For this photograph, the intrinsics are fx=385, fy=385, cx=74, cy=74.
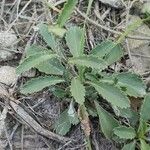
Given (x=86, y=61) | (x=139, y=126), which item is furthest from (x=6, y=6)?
(x=139, y=126)

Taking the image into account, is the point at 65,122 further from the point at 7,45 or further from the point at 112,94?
the point at 7,45

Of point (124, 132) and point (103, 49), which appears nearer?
point (124, 132)

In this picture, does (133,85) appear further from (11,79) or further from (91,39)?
(11,79)

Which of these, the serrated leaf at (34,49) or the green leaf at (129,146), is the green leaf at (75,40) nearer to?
the serrated leaf at (34,49)

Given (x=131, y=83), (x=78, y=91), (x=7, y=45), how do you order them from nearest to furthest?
(x=78, y=91)
(x=131, y=83)
(x=7, y=45)

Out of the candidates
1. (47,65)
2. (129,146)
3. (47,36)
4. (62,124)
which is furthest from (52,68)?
(129,146)

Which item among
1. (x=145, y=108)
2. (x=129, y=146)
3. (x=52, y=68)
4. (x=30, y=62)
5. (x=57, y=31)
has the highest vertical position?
(x=57, y=31)

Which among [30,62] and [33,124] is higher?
[30,62]

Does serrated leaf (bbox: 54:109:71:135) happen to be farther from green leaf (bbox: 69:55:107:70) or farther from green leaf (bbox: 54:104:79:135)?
green leaf (bbox: 69:55:107:70)

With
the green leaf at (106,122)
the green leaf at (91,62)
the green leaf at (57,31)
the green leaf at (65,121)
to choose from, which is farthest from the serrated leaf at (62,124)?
the green leaf at (57,31)
